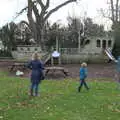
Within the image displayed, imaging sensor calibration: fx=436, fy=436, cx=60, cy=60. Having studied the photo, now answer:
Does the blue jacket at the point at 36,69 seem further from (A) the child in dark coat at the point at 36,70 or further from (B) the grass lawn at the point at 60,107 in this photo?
(B) the grass lawn at the point at 60,107

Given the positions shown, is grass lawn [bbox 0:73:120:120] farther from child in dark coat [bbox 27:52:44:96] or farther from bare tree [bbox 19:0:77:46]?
bare tree [bbox 19:0:77:46]

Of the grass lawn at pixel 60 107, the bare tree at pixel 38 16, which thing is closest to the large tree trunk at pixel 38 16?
the bare tree at pixel 38 16

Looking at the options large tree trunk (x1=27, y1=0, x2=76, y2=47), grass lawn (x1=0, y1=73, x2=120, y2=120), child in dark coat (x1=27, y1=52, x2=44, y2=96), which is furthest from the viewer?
large tree trunk (x1=27, y1=0, x2=76, y2=47)

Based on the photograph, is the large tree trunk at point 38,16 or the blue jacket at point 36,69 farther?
the large tree trunk at point 38,16

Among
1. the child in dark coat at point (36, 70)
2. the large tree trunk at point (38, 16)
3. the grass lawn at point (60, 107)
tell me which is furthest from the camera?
the large tree trunk at point (38, 16)

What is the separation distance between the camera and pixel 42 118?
11656mm

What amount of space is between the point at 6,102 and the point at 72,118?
411 cm

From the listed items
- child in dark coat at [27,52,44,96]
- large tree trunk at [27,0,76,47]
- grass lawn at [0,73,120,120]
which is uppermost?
large tree trunk at [27,0,76,47]

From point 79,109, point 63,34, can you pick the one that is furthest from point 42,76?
point 63,34

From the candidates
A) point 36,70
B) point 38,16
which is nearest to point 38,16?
point 38,16

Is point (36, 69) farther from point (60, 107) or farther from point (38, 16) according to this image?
point (38, 16)

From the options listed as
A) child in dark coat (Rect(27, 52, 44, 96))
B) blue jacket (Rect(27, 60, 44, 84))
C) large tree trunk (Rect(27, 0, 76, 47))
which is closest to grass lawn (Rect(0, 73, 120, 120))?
child in dark coat (Rect(27, 52, 44, 96))

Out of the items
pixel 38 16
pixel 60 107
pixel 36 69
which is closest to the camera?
pixel 60 107

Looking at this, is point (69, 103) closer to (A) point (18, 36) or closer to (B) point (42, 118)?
(B) point (42, 118)
